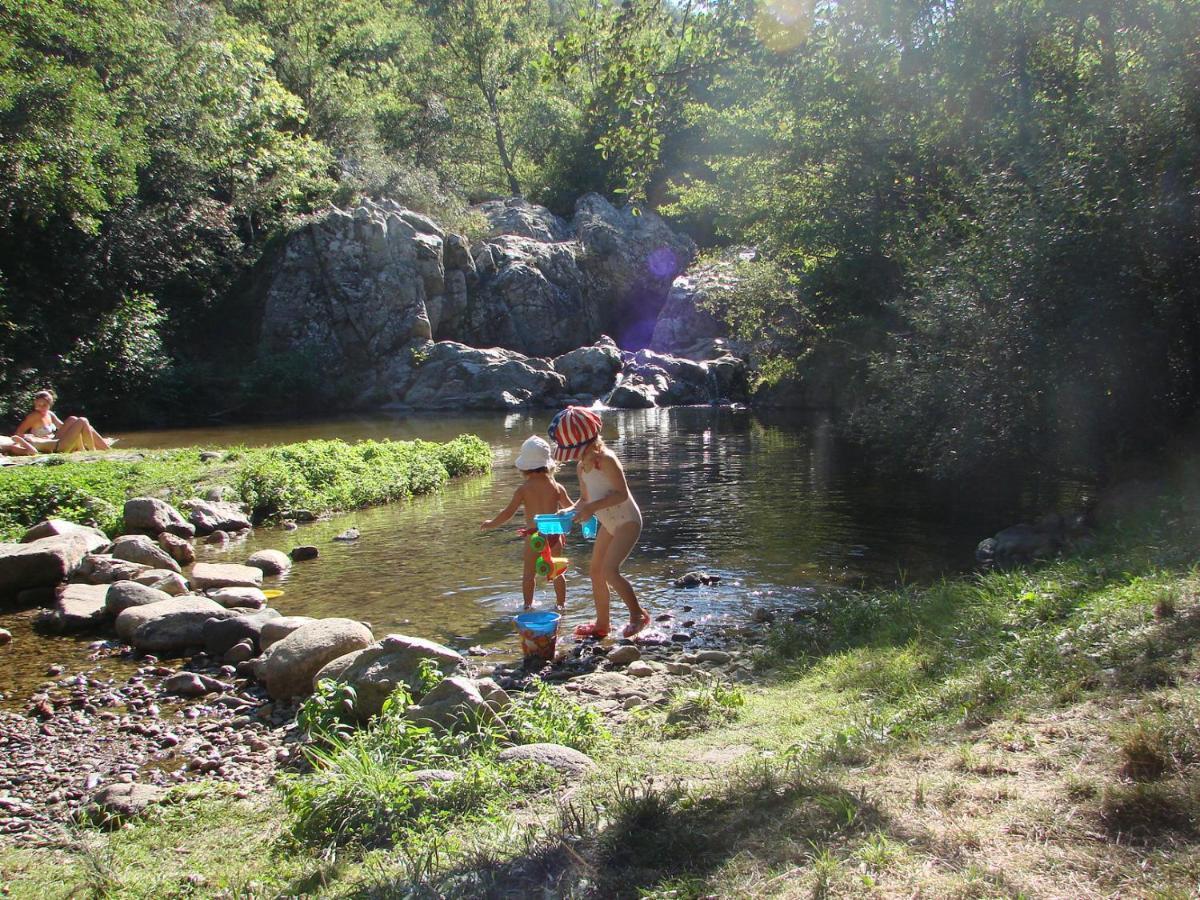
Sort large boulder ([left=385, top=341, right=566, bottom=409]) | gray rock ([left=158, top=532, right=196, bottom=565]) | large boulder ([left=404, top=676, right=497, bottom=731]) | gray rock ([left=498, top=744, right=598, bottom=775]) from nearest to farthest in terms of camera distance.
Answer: gray rock ([left=498, top=744, right=598, bottom=775])
large boulder ([left=404, top=676, right=497, bottom=731])
gray rock ([left=158, top=532, right=196, bottom=565])
large boulder ([left=385, top=341, right=566, bottom=409])

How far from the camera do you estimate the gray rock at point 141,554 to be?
1173cm

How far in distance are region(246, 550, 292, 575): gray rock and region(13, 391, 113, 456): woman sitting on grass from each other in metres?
9.96

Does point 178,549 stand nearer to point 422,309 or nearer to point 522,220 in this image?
point 422,309

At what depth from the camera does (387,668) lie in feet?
21.4

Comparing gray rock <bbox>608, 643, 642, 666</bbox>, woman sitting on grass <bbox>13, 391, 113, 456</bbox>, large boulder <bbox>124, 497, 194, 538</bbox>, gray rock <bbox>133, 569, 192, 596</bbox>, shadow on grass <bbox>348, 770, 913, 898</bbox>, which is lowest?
gray rock <bbox>608, 643, 642, 666</bbox>

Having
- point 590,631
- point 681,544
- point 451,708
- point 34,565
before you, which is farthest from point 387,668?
point 681,544

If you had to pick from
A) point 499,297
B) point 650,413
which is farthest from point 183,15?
point 650,413

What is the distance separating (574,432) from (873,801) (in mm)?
4877

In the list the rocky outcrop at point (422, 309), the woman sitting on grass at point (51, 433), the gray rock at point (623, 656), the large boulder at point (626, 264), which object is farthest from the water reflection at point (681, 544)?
the large boulder at point (626, 264)

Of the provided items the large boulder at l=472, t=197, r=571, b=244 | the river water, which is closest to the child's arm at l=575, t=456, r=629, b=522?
the river water

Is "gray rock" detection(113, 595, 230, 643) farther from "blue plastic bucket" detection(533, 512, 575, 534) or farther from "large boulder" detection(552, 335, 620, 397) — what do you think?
"large boulder" detection(552, 335, 620, 397)

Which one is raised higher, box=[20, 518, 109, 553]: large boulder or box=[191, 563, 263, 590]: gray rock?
box=[20, 518, 109, 553]: large boulder

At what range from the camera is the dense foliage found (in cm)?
1211

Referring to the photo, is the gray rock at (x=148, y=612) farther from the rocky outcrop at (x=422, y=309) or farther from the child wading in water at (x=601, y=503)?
the rocky outcrop at (x=422, y=309)
